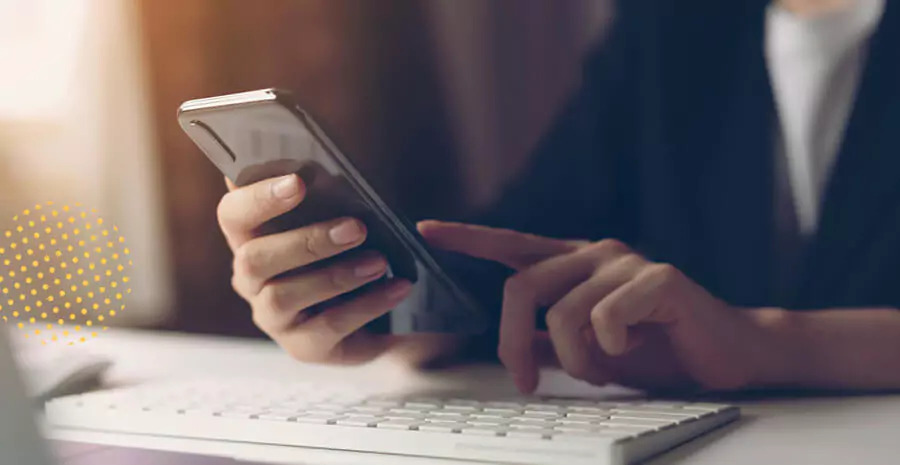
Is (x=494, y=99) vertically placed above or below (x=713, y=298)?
above

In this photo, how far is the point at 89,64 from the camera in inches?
16.9

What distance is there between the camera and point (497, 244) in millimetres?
500

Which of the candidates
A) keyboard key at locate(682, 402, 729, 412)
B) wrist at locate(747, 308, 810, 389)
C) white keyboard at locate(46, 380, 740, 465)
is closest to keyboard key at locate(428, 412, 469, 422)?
white keyboard at locate(46, 380, 740, 465)

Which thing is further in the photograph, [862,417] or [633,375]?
[633,375]

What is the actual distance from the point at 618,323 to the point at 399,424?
17 centimetres

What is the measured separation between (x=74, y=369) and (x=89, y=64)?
0.17 metres

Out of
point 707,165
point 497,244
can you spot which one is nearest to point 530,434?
point 497,244

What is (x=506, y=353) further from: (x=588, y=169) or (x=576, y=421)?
(x=588, y=169)

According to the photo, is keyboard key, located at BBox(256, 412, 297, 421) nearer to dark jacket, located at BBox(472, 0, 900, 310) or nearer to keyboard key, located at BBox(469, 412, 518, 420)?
keyboard key, located at BBox(469, 412, 518, 420)

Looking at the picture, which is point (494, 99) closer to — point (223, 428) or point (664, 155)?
point (664, 155)

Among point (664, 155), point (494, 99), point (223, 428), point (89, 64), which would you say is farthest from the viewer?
point (664, 155)

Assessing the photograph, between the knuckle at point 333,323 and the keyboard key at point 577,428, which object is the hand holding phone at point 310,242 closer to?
the knuckle at point 333,323

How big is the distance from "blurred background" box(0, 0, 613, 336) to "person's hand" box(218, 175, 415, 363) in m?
0.03

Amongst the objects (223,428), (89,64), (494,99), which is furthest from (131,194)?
(494,99)
